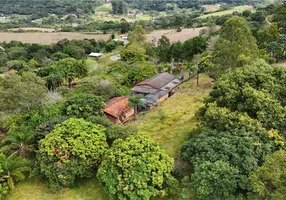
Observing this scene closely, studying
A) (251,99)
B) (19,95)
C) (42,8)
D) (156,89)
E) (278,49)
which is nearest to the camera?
(251,99)

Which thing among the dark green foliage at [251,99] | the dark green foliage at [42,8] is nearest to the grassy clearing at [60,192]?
the dark green foliage at [251,99]

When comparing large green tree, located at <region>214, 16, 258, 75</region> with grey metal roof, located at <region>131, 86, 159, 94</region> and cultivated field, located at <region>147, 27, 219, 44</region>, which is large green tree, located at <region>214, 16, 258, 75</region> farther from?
cultivated field, located at <region>147, 27, 219, 44</region>

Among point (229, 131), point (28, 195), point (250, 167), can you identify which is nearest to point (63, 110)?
point (28, 195)

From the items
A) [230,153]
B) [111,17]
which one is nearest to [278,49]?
[230,153]

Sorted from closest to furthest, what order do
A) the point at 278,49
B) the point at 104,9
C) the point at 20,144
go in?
the point at 20,144
the point at 278,49
the point at 104,9

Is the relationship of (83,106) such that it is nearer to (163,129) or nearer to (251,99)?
(163,129)

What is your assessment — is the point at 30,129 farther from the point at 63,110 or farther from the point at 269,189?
the point at 269,189

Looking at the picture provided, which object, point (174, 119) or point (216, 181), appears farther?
point (174, 119)

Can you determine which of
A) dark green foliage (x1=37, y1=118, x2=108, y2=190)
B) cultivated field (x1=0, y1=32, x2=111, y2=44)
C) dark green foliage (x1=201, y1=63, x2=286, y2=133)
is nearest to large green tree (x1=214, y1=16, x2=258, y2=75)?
dark green foliage (x1=201, y1=63, x2=286, y2=133)

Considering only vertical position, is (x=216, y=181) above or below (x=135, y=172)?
above
